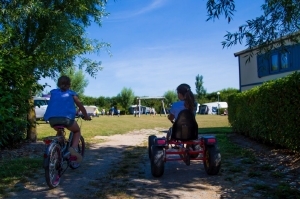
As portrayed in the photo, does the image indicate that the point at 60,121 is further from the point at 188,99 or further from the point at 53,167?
the point at 188,99

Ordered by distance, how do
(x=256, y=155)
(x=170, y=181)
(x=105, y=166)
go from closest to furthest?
(x=170, y=181) → (x=105, y=166) → (x=256, y=155)

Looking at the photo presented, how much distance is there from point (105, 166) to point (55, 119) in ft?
6.23

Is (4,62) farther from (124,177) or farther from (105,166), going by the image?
(124,177)

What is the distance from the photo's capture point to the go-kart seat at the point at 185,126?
18.8ft

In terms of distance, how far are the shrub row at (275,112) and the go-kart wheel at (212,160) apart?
2.21m

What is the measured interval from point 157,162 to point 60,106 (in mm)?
1848

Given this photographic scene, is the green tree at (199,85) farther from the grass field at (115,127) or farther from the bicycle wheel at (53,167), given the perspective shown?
the bicycle wheel at (53,167)

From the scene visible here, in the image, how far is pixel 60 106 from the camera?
5.44m

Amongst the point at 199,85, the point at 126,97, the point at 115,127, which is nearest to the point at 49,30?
the point at 115,127

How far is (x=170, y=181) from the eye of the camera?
540 centimetres

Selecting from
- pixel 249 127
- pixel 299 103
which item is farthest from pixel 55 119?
pixel 249 127

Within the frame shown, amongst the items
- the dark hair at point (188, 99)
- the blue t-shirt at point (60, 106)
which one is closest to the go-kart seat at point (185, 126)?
the dark hair at point (188, 99)

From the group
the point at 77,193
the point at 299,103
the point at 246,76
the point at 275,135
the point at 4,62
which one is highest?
the point at 246,76

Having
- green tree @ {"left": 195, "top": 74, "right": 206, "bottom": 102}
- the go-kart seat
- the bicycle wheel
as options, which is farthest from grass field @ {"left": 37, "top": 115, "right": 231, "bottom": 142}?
green tree @ {"left": 195, "top": 74, "right": 206, "bottom": 102}
